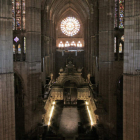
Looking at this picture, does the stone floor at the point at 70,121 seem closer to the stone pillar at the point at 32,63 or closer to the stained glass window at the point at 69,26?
the stone pillar at the point at 32,63

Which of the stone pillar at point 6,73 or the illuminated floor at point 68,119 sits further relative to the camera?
the illuminated floor at point 68,119

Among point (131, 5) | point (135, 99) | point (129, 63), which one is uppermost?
point (131, 5)

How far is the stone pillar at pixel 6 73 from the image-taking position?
33.4 feet

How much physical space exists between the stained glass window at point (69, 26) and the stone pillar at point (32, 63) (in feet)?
88.8

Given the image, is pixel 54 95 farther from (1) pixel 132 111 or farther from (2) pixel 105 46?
(1) pixel 132 111

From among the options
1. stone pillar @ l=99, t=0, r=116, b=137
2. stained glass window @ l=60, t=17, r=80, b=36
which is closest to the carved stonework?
stone pillar @ l=99, t=0, r=116, b=137

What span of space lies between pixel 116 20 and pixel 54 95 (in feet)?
46.3

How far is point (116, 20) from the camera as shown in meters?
20.0

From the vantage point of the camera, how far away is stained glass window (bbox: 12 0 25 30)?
2086cm

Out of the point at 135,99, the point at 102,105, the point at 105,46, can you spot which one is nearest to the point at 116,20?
the point at 105,46

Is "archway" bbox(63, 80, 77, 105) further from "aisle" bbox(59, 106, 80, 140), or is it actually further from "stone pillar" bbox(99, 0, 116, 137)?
"stone pillar" bbox(99, 0, 116, 137)

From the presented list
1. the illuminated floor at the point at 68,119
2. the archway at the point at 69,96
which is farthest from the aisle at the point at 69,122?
the archway at the point at 69,96

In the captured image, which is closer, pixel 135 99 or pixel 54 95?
pixel 135 99

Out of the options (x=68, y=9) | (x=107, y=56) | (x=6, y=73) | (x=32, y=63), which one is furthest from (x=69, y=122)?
(x=68, y=9)
